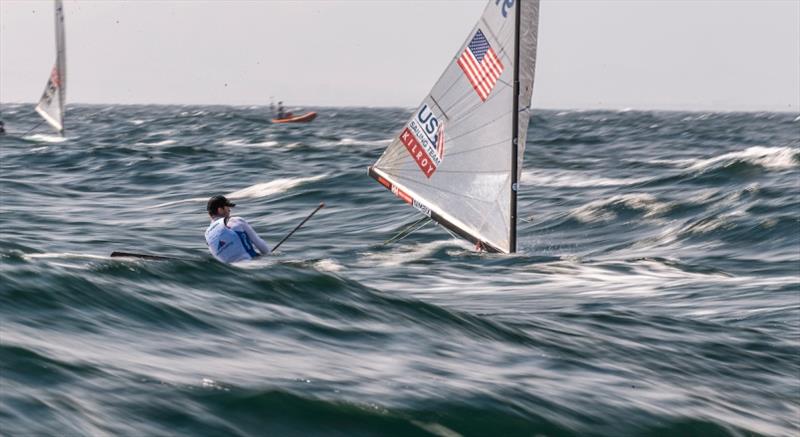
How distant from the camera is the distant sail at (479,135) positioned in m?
19.1

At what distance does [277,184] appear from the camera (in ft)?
121

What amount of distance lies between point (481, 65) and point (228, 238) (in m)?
6.15

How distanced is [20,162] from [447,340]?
3792 cm

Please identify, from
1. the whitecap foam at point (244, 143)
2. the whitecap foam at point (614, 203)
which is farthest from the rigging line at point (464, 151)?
the whitecap foam at point (244, 143)

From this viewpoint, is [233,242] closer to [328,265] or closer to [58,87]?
[328,265]

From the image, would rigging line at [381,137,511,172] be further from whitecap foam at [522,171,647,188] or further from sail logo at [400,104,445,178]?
whitecap foam at [522,171,647,188]

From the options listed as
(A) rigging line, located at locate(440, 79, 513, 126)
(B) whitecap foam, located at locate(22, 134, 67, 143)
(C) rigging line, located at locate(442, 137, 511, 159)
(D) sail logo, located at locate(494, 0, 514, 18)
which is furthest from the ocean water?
(B) whitecap foam, located at locate(22, 134, 67, 143)

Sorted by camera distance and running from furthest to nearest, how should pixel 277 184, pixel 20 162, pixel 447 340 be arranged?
pixel 20 162 < pixel 277 184 < pixel 447 340

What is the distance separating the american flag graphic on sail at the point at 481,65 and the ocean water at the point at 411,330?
9.44ft

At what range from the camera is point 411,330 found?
37.2 feet

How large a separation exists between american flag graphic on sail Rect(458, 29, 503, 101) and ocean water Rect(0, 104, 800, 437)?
2878 millimetres

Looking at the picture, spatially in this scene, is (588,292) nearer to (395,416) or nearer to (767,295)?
(767,295)

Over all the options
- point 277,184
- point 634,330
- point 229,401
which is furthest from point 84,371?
point 277,184

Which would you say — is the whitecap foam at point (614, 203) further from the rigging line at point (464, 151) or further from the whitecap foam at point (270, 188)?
the whitecap foam at point (270, 188)
